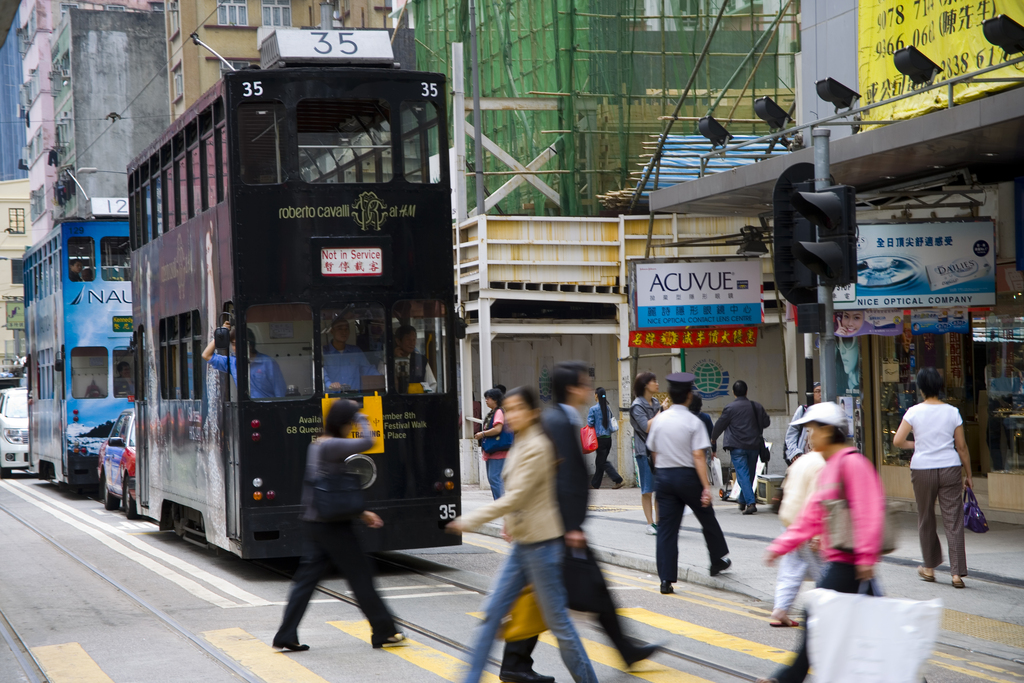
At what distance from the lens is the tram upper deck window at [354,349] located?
10844mm

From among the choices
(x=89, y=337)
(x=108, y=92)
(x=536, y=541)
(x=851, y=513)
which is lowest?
(x=536, y=541)

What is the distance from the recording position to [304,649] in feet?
26.0

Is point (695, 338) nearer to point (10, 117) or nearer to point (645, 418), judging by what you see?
point (645, 418)

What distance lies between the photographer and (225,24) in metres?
48.6

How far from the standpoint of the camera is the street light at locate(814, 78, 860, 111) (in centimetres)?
1340

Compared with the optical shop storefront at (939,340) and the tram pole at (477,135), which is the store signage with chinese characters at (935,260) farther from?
the tram pole at (477,135)

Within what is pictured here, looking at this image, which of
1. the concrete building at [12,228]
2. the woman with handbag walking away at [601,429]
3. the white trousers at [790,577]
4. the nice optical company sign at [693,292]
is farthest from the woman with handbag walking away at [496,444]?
the concrete building at [12,228]

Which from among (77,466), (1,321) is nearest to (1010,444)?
(77,466)

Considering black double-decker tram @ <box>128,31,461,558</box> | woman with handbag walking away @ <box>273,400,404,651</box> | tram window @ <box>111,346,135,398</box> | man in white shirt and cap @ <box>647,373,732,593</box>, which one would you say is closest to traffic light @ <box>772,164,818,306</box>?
man in white shirt and cap @ <box>647,373,732,593</box>

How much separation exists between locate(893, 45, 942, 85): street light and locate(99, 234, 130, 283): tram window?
14.2 metres

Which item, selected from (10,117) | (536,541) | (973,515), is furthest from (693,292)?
(10,117)

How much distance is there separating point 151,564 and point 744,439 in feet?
24.0

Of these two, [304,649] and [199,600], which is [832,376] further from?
[199,600]

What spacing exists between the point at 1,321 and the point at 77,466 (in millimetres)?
69000
